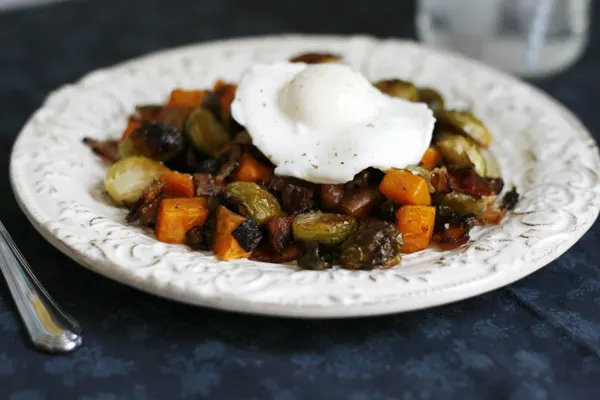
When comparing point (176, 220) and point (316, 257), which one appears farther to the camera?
point (176, 220)

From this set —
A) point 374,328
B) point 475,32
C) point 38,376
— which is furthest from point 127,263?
point 475,32

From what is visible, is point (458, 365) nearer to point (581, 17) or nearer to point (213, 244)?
point (213, 244)

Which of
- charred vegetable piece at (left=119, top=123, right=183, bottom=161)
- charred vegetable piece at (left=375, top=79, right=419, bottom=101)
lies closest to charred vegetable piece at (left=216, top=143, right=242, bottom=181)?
charred vegetable piece at (left=119, top=123, right=183, bottom=161)

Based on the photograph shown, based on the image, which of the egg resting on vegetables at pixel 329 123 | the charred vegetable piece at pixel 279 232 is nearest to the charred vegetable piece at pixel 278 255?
the charred vegetable piece at pixel 279 232

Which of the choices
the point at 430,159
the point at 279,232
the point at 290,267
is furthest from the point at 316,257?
the point at 430,159

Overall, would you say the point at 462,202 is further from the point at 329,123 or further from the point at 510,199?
the point at 329,123

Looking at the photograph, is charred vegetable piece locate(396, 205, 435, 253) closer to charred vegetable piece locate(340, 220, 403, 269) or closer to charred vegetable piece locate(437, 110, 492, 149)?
charred vegetable piece locate(340, 220, 403, 269)

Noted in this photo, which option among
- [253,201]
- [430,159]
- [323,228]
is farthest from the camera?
[430,159]
